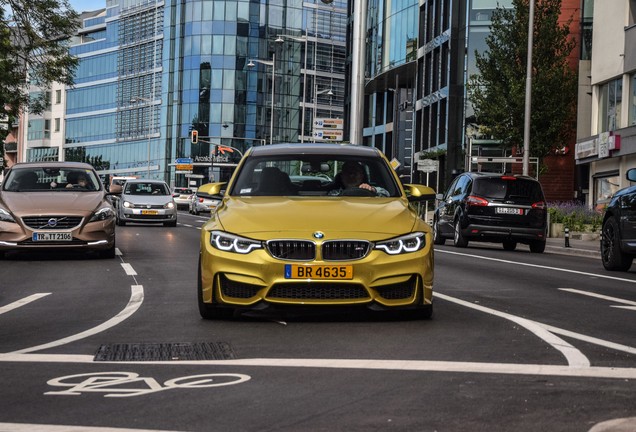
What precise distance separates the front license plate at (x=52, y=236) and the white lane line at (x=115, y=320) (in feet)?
16.4

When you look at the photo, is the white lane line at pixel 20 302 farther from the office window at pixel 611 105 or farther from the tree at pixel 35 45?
the office window at pixel 611 105

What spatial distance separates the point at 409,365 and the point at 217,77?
113019 millimetres

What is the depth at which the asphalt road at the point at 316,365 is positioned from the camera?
5.57m

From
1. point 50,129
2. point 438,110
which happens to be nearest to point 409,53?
point 438,110

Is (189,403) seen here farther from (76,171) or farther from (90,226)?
(76,171)

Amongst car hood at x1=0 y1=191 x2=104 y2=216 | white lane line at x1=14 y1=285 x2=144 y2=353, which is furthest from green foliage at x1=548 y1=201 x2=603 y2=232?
white lane line at x1=14 y1=285 x2=144 y2=353

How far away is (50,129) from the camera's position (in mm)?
147125

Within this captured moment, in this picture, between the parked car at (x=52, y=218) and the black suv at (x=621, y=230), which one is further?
the parked car at (x=52, y=218)

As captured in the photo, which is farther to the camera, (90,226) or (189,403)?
(90,226)

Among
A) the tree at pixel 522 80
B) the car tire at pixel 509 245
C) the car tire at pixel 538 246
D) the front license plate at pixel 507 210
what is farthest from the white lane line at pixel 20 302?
the tree at pixel 522 80

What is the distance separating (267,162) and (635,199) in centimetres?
830

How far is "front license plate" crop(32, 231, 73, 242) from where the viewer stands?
59.8 feet

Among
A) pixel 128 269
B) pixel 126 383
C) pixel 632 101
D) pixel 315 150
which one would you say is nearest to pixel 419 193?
pixel 315 150

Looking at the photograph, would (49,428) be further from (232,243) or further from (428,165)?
(428,165)
